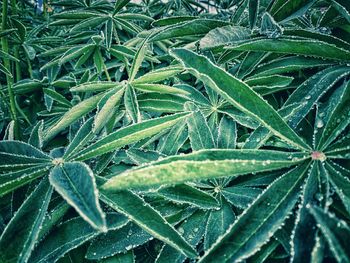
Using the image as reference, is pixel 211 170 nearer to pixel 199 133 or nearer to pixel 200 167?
pixel 200 167

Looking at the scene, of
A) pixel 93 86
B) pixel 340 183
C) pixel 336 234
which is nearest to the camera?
pixel 336 234

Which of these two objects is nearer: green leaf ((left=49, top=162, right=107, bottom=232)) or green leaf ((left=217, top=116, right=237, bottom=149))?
green leaf ((left=49, top=162, right=107, bottom=232))

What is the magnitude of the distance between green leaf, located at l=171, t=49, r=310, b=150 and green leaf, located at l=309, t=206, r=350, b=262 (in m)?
0.18

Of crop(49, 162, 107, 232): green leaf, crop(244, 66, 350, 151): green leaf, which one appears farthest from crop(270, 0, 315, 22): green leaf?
crop(49, 162, 107, 232): green leaf

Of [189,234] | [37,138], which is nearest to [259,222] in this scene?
[189,234]

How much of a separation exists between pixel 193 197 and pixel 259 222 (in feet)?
0.44

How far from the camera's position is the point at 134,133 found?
567 mm

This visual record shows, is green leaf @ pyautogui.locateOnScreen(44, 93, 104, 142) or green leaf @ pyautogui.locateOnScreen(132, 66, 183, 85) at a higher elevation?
green leaf @ pyautogui.locateOnScreen(132, 66, 183, 85)

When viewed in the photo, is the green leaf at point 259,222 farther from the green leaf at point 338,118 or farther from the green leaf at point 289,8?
the green leaf at point 289,8

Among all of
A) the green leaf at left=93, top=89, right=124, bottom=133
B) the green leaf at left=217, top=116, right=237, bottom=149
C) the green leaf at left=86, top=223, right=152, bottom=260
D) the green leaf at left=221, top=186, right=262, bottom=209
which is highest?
the green leaf at left=217, top=116, right=237, bottom=149

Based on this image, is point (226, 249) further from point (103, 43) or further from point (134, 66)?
point (103, 43)

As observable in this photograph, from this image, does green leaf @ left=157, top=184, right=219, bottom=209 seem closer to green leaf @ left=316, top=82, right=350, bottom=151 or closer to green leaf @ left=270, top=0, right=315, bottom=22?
green leaf @ left=316, top=82, right=350, bottom=151

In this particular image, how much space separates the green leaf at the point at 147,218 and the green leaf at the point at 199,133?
148 mm

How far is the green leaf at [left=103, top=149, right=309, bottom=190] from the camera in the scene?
0.40m
